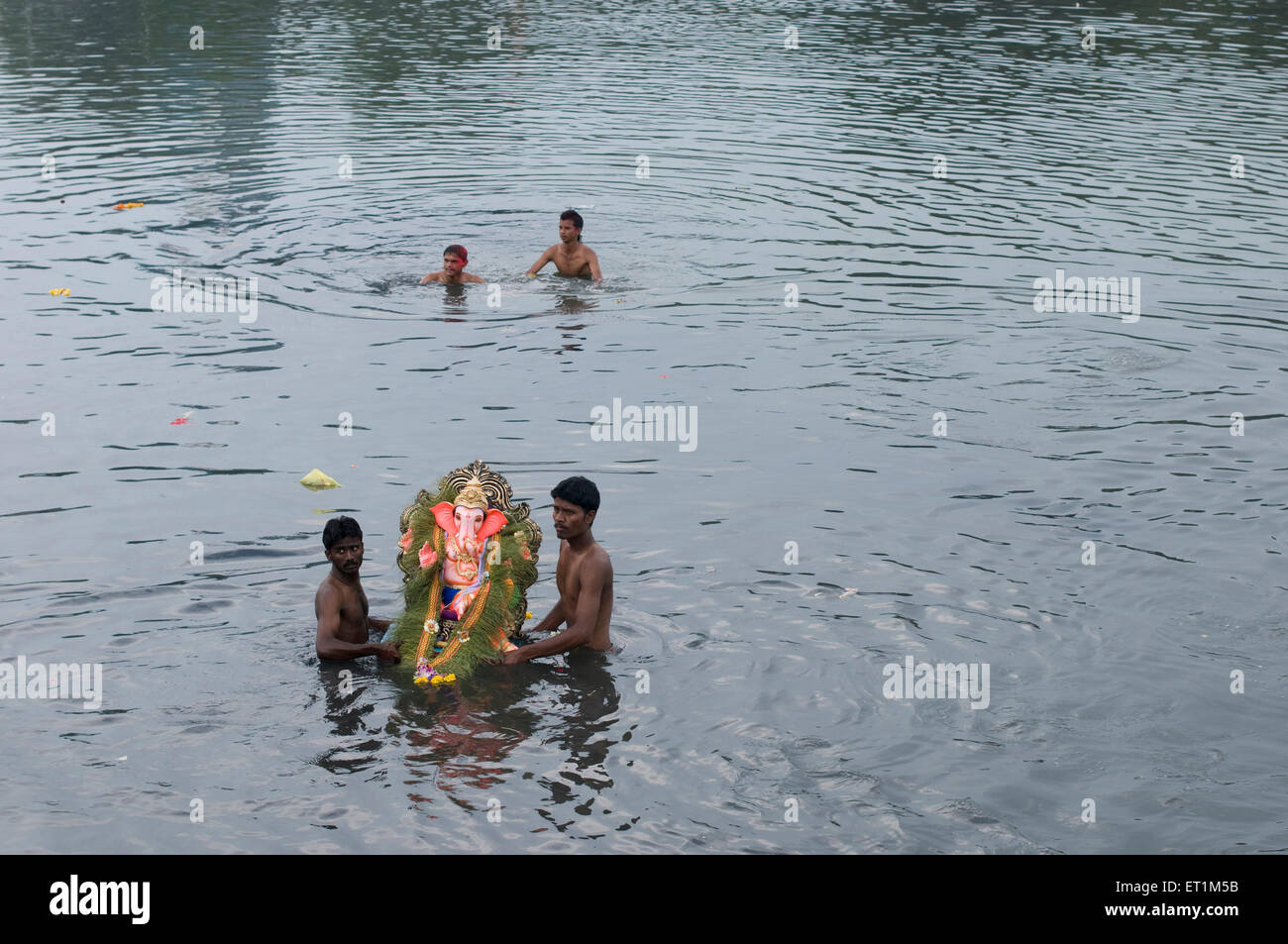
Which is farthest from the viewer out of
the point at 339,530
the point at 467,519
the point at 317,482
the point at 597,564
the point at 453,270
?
the point at 453,270

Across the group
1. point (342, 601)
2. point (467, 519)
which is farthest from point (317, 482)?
point (467, 519)

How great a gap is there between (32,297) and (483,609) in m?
10.6

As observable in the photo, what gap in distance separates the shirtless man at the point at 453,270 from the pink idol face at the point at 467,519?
875cm

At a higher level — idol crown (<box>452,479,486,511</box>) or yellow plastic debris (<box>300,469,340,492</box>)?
idol crown (<box>452,479,486,511</box>)

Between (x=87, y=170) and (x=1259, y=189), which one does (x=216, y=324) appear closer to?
(x=87, y=170)

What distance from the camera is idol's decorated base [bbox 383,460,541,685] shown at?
9.36m

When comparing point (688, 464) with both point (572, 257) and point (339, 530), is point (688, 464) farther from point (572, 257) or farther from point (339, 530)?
point (572, 257)

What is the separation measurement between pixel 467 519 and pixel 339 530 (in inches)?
32.7

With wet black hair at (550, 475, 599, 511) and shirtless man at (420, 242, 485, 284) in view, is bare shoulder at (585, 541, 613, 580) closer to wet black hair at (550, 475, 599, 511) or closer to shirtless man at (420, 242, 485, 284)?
wet black hair at (550, 475, 599, 511)

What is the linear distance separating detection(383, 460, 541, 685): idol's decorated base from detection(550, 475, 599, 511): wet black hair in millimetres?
433

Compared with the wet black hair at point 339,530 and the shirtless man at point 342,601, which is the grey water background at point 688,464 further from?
the wet black hair at point 339,530

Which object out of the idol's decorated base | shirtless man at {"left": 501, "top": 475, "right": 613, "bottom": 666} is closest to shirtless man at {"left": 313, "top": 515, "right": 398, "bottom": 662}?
the idol's decorated base

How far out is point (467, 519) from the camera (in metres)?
9.35
